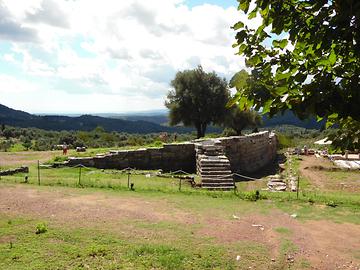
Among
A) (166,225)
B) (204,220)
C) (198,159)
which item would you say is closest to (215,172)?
(198,159)

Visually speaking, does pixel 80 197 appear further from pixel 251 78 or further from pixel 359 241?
pixel 251 78

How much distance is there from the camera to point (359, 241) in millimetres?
10969

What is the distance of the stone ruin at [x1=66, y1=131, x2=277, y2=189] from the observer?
1995cm

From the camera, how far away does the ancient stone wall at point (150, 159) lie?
75.8 ft

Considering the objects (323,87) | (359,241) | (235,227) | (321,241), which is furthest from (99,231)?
(323,87)

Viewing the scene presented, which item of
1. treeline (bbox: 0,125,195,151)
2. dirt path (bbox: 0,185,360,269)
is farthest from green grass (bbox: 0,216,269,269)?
treeline (bbox: 0,125,195,151)

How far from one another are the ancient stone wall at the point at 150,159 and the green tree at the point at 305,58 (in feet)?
62.2

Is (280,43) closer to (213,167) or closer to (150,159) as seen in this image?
(213,167)

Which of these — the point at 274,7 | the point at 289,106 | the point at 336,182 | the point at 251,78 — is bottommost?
the point at 336,182

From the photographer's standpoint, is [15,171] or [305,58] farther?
[15,171]

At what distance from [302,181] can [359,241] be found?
13.2 m

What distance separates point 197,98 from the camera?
36281 millimetres

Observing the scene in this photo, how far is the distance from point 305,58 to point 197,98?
31735 millimetres

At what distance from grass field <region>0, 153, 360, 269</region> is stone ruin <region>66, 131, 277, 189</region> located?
326 centimetres
